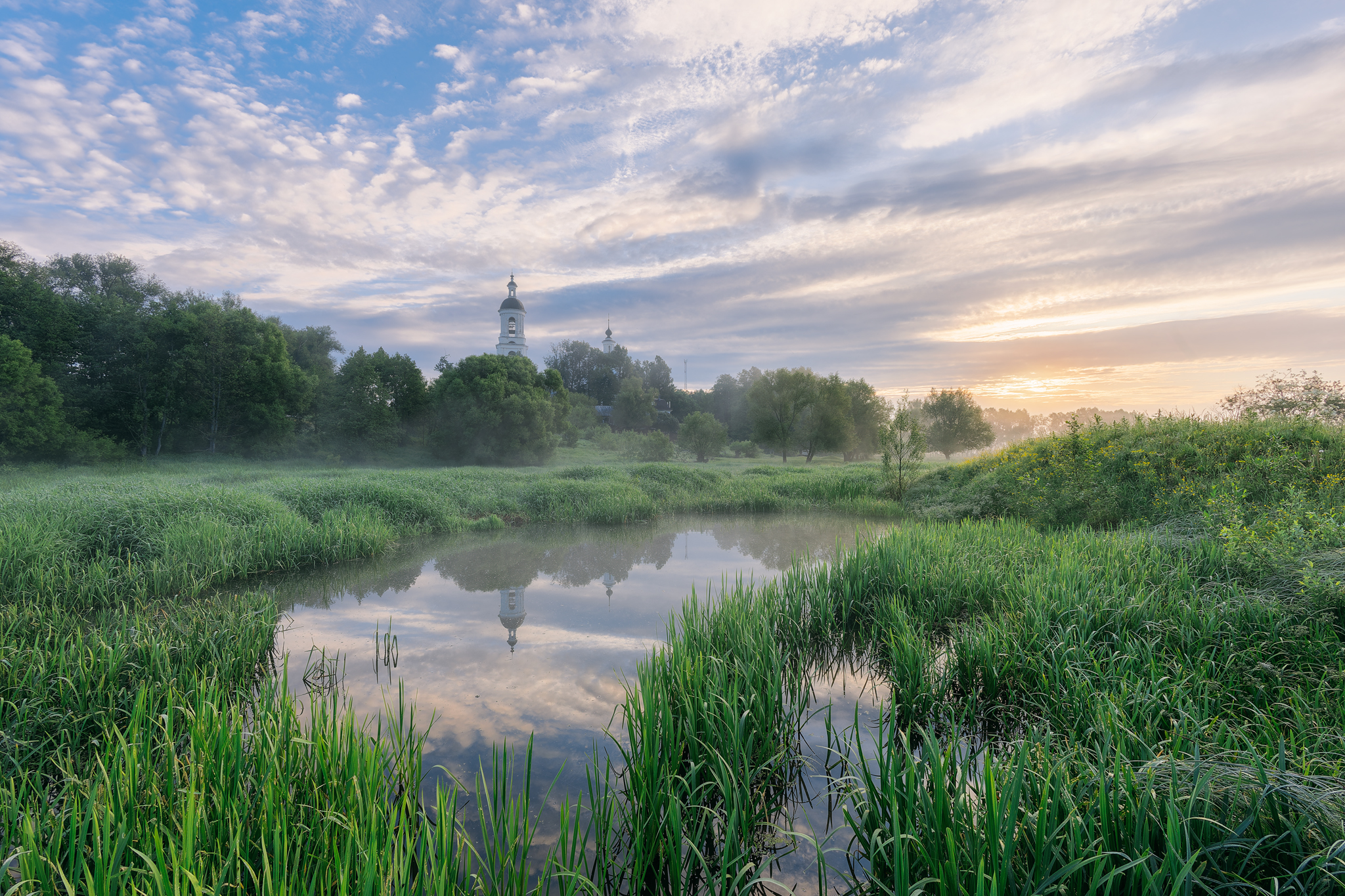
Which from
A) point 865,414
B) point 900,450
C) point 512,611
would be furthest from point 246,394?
point 865,414

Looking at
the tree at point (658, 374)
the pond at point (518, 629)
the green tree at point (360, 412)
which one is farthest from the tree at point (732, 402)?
the pond at point (518, 629)

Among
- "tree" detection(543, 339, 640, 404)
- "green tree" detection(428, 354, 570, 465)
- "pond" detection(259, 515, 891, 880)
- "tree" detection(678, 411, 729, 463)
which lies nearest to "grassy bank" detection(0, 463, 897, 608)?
"pond" detection(259, 515, 891, 880)

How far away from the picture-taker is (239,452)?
3064 centimetres

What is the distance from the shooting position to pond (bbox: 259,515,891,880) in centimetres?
488

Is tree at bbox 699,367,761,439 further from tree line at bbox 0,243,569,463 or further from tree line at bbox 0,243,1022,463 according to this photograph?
tree line at bbox 0,243,569,463

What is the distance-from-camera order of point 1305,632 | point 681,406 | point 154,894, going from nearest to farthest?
point 154,894, point 1305,632, point 681,406

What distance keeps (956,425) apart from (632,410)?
27921 millimetres

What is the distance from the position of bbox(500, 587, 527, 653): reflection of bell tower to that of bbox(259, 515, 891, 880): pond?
31 mm

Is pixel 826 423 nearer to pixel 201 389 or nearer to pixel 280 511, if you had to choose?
pixel 280 511

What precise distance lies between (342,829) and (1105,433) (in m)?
16.2

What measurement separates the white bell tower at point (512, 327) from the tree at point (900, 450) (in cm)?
4510

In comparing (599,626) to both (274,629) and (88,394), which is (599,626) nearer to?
(274,629)

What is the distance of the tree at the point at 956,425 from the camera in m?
46.4

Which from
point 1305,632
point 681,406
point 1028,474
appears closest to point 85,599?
point 1305,632
